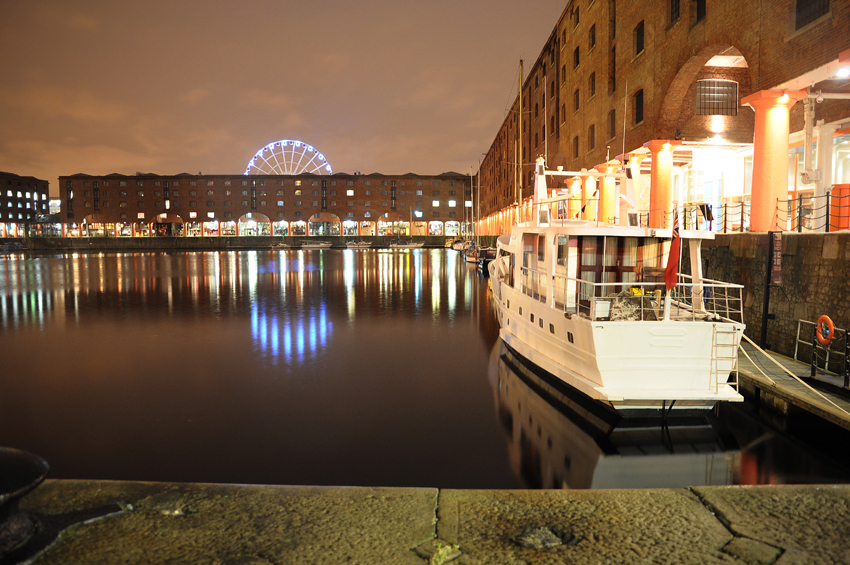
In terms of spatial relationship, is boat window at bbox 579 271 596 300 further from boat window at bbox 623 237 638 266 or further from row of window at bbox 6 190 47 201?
row of window at bbox 6 190 47 201

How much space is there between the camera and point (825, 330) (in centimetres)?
1030

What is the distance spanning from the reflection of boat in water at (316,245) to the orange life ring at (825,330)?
10690 centimetres

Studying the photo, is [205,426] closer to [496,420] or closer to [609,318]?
[496,420]

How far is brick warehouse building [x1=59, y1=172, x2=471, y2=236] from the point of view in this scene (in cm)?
11650

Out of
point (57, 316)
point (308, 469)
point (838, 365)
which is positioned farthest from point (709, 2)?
point (57, 316)

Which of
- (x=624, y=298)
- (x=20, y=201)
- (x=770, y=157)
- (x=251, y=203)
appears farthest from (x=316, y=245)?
(x=20, y=201)

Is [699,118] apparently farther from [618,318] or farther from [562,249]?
[618,318]

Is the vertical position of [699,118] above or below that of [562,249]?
above

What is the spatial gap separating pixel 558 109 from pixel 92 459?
41.2 meters

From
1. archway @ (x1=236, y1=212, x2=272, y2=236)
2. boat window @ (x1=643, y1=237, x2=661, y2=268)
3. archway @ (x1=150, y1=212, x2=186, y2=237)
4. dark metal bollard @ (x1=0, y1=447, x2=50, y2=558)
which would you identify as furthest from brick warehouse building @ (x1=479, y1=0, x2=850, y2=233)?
archway @ (x1=150, y1=212, x2=186, y2=237)

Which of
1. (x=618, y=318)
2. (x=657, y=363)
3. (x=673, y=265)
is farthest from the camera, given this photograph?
(x=618, y=318)

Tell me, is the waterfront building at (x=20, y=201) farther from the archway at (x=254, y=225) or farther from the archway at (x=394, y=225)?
the archway at (x=394, y=225)

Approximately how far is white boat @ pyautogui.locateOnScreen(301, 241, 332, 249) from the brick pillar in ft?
310

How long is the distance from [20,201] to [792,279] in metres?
210
